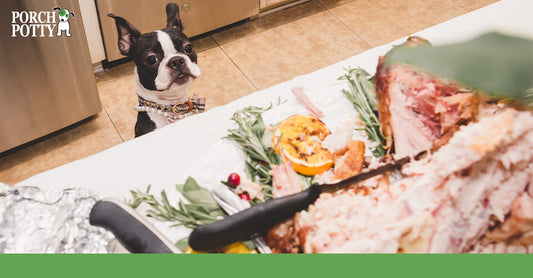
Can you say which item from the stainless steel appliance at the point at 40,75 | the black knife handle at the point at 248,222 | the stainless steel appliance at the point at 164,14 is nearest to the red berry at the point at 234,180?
the black knife handle at the point at 248,222


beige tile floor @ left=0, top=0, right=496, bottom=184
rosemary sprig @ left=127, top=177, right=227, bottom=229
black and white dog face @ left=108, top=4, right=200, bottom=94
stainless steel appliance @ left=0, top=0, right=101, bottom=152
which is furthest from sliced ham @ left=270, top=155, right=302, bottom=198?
beige tile floor @ left=0, top=0, right=496, bottom=184

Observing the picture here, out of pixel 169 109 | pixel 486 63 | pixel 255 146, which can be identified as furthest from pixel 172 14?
pixel 486 63

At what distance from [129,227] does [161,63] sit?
0.63 m

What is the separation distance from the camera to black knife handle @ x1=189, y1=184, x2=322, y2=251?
100 cm

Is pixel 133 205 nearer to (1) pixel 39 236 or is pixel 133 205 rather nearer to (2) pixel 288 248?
(1) pixel 39 236

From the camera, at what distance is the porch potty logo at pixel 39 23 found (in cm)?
180

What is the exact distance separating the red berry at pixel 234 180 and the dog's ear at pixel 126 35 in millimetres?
593

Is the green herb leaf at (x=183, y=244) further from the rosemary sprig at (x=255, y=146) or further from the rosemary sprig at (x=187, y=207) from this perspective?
the rosemary sprig at (x=255, y=146)

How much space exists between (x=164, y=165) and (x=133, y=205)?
0.50ft

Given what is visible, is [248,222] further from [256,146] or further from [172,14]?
[172,14]

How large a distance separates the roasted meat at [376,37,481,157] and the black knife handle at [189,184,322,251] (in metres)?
0.30

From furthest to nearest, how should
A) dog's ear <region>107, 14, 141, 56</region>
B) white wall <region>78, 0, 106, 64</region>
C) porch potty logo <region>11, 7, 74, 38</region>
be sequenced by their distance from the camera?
white wall <region>78, 0, 106, 64</region> < porch potty logo <region>11, 7, 74, 38</region> < dog's ear <region>107, 14, 141, 56</region>

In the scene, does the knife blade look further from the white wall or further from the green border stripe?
the white wall

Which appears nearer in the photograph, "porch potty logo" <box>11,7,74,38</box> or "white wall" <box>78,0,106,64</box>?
"porch potty logo" <box>11,7,74,38</box>
